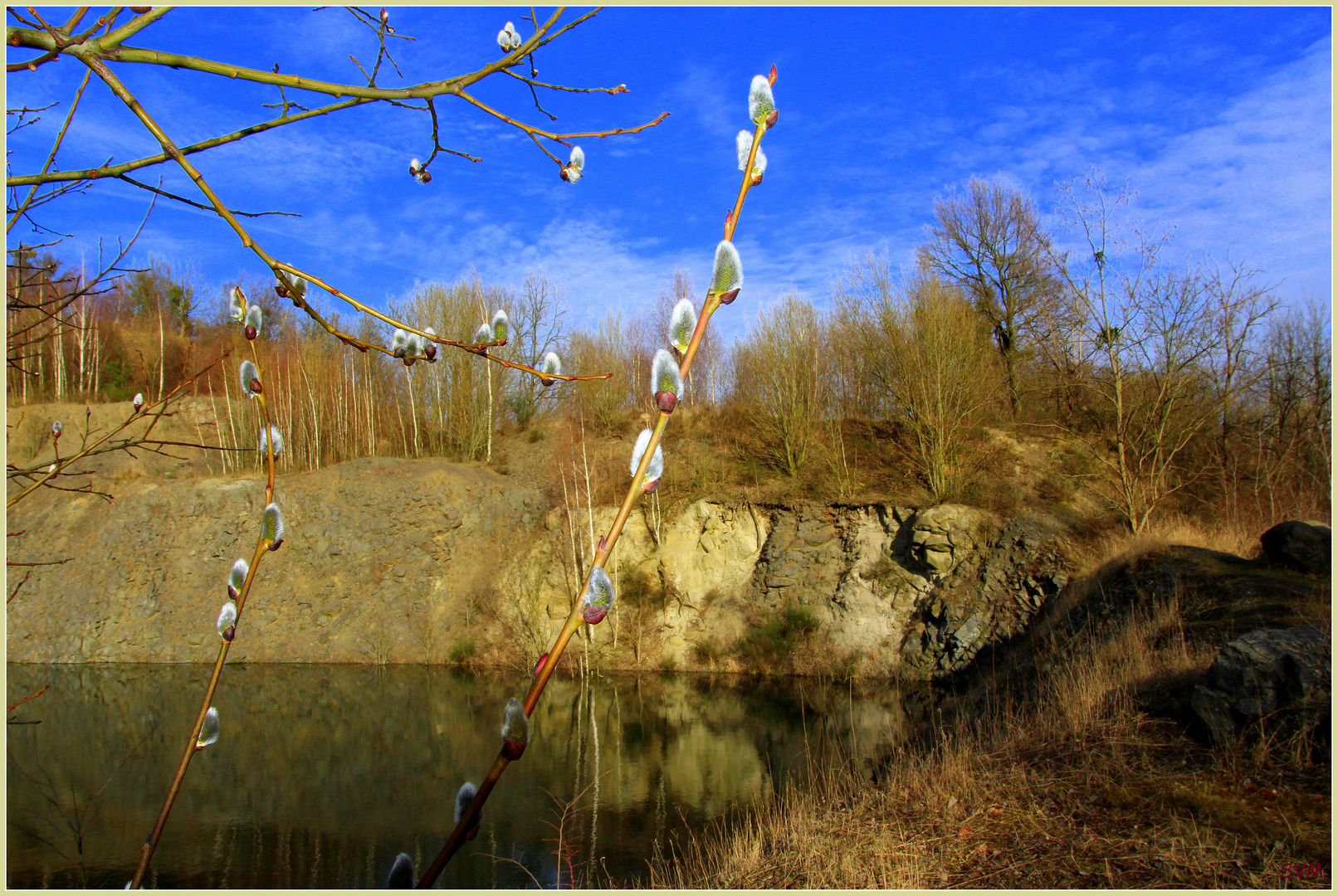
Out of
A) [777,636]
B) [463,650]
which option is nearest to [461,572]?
[463,650]

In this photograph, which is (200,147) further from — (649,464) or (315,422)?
(315,422)

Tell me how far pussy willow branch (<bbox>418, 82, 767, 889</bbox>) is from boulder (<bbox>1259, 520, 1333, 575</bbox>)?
38.9 feet

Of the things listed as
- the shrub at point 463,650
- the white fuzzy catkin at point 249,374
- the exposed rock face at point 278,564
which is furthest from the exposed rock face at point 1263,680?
the exposed rock face at point 278,564

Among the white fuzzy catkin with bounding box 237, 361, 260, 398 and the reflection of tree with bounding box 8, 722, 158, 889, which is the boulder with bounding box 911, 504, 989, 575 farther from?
the white fuzzy catkin with bounding box 237, 361, 260, 398

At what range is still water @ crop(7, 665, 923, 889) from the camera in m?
8.02

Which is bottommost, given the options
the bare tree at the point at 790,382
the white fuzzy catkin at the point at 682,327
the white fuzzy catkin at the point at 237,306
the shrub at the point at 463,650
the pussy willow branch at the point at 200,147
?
the shrub at the point at 463,650

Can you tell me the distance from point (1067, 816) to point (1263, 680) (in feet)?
6.71

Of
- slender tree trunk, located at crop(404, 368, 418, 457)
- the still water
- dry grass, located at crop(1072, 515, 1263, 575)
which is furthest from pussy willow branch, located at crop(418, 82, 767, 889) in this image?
slender tree trunk, located at crop(404, 368, 418, 457)

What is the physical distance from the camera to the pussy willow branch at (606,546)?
3.11 ft

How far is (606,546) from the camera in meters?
1.00

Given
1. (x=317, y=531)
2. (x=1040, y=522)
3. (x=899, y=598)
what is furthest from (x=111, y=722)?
(x=1040, y=522)

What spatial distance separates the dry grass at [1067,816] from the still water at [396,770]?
69.5 inches

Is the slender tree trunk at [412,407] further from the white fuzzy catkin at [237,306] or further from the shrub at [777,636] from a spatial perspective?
the white fuzzy catkin at [237,306]

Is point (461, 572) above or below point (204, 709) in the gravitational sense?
below
